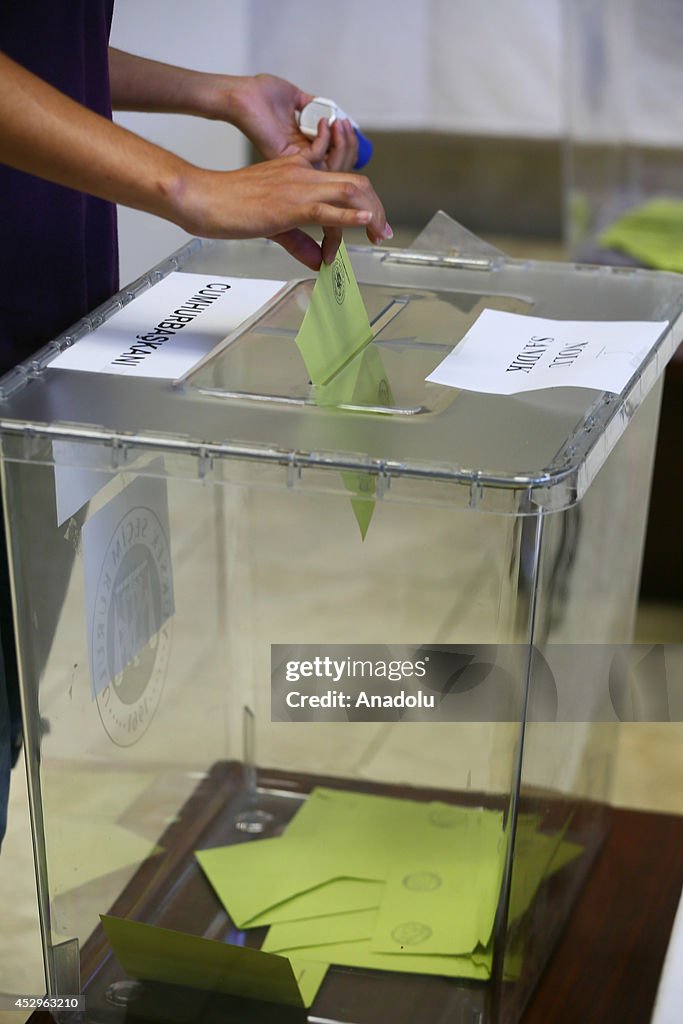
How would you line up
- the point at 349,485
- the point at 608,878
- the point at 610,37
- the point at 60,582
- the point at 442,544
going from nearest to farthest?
the point at 349,485, the point at 60,582, the point at 608,878, the point at 442,544, the point at 610,37

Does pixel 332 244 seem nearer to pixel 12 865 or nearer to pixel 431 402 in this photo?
pixel 431 402

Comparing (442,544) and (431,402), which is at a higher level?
(431,402)

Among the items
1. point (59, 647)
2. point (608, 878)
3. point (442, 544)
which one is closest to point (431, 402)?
point (59, 647)

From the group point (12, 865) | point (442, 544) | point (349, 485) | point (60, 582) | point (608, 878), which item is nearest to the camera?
point (349, 485)

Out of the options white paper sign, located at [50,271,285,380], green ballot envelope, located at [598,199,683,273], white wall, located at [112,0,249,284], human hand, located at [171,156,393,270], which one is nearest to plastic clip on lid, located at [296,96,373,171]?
white paper sign, located at [50,271,285,380]

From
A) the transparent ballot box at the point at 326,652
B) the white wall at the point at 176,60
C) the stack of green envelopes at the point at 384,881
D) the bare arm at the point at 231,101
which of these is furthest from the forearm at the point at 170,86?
the stack of green envelopes at the point at 384,881

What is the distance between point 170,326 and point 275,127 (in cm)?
20

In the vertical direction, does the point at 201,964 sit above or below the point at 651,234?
below

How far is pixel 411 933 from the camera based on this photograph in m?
0.84

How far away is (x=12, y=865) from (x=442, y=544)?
0.78m

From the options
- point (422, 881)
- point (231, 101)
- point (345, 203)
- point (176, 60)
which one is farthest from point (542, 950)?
point (176, 60)

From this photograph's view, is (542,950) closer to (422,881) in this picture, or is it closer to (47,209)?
(422,881)

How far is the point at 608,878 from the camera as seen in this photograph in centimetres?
100

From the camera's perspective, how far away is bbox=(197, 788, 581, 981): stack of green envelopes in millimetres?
782
